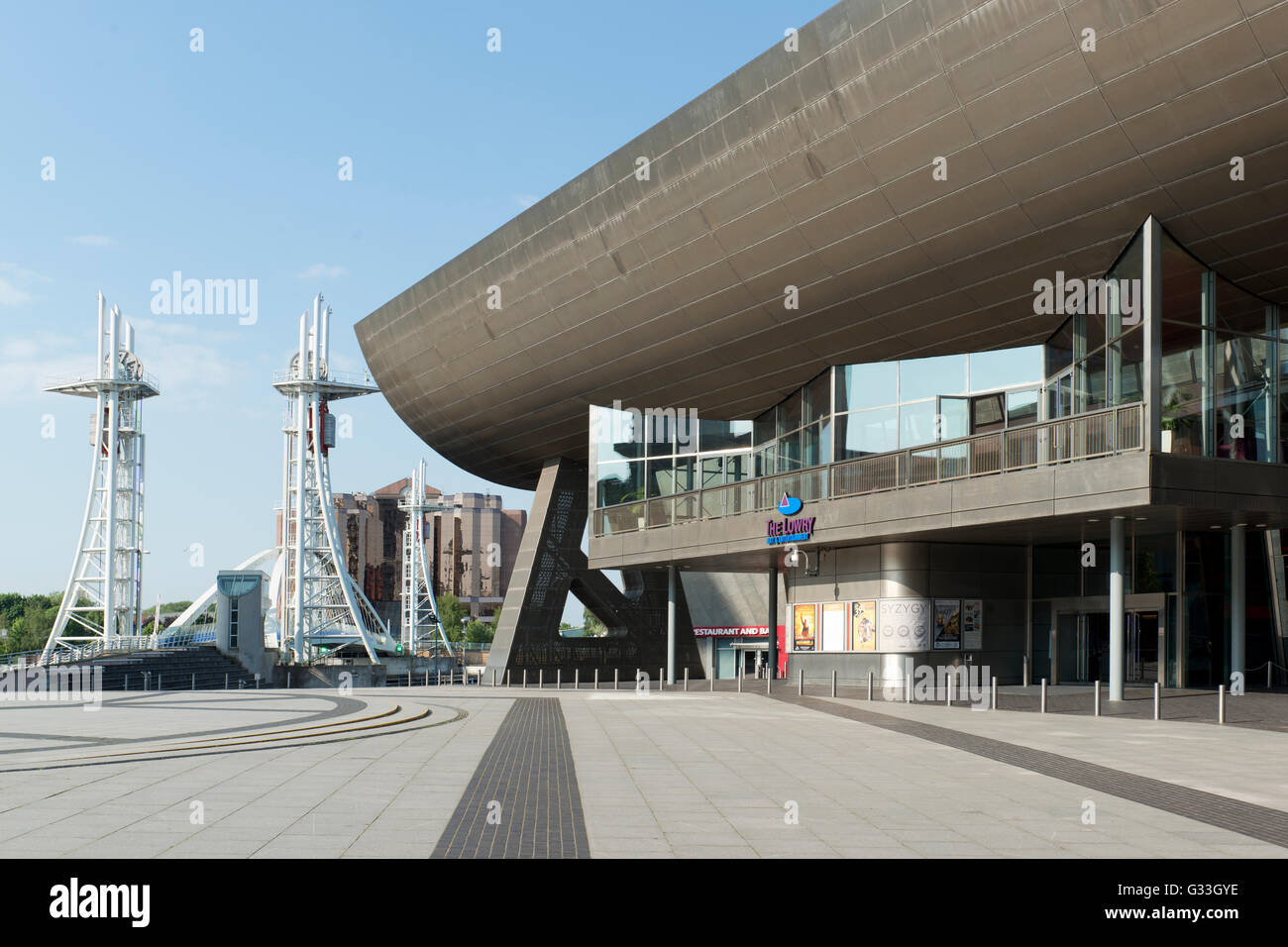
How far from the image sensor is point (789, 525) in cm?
3334

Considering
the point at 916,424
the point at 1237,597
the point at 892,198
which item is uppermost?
the point at 892,198

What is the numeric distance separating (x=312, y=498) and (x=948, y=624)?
6215 cm

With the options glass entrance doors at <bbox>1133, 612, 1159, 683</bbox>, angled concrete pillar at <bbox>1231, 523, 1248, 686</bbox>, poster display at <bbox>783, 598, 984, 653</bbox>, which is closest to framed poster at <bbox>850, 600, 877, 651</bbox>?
poster display at <bbox>783, 598, 984, 653</bbox>

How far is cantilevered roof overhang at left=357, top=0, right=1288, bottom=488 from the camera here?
70.6 ft

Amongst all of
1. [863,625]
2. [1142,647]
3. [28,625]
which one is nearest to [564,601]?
[863,625]

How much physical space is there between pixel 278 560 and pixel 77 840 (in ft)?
304

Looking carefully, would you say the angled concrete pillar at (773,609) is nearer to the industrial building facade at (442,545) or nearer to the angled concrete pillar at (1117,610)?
the angled concrete pillar at (1117,610)

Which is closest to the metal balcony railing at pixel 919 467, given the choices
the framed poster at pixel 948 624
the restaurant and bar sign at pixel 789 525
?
the restaurant and bar sign at pixel 789 525

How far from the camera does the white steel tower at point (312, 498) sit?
8144cm

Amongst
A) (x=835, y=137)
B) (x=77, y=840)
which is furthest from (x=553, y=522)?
(x=77, y=840)

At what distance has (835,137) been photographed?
26875 millimetres

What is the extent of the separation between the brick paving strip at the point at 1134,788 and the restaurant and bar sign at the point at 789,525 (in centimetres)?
1217

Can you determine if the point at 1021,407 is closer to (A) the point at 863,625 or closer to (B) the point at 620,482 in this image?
(A) the point at 863,625

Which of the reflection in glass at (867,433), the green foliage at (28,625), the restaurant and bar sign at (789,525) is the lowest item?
the green foliage at (28,625)
